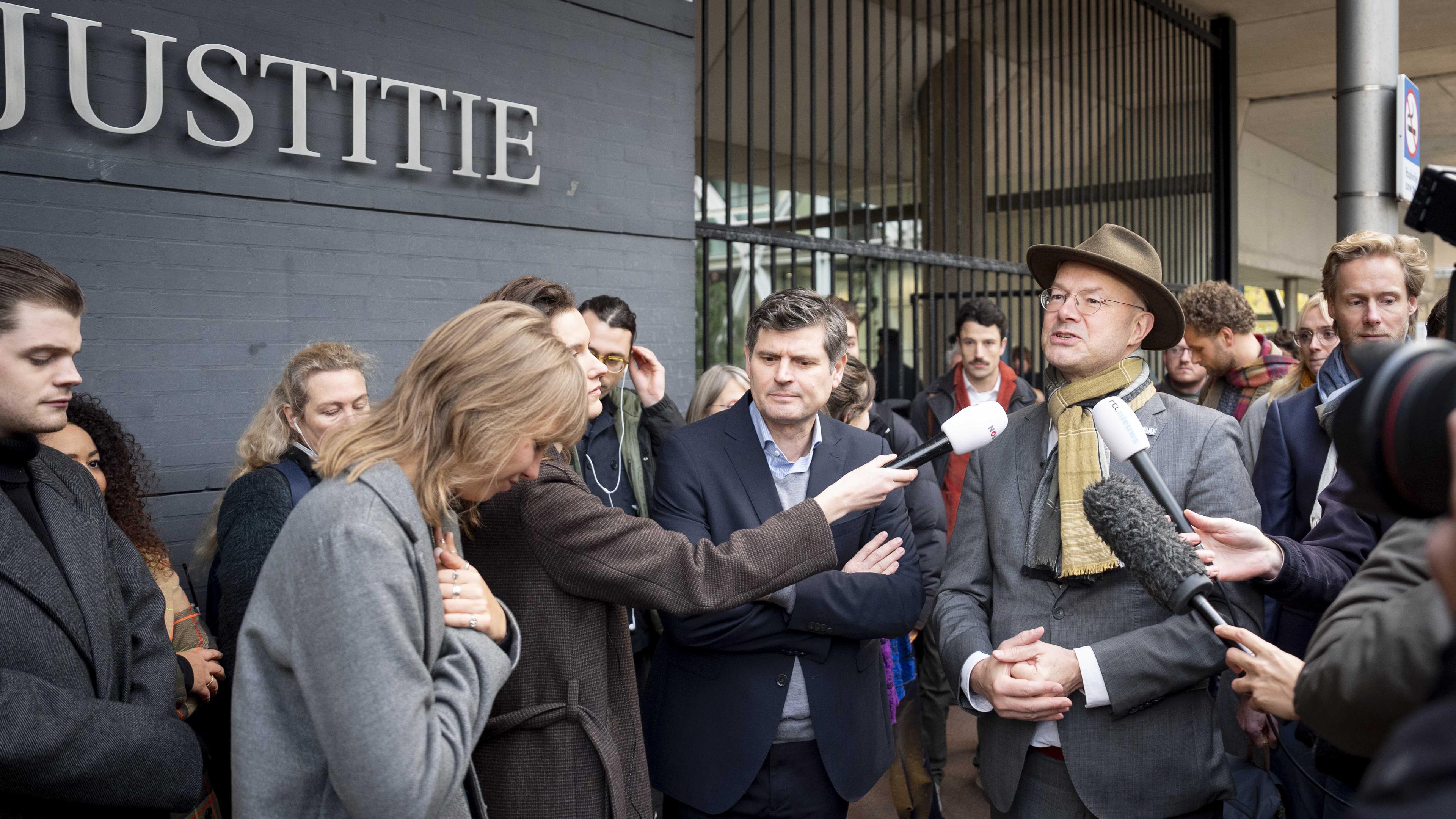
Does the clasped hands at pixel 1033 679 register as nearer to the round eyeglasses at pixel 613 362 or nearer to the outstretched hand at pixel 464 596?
the outstretched hand at pixel 464 596

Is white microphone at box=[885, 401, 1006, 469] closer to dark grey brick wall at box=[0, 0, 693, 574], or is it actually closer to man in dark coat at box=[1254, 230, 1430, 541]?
man in dark coat at box=[1254, 230, 1430, 541]

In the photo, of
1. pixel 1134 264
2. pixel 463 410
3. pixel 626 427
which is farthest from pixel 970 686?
pixel 626 427

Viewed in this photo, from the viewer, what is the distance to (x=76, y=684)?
1.69 m

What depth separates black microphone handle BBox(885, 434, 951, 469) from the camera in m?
1.98

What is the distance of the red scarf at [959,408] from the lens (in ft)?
16.3

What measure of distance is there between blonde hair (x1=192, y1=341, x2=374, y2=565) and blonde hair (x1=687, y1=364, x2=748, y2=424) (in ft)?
4.44

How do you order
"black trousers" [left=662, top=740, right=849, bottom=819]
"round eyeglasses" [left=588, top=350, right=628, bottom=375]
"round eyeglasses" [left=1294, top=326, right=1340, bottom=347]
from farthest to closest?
"round eyeglasses" [left=1294, top=326, right=1340, bottom=347], "round eyeglasses" [left=588, top=350, right=628, bottom=375], "black trousers" [left=662, top=740, right=849, bottom=819]

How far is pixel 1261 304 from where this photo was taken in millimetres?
14938

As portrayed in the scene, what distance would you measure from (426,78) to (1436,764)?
390 cm

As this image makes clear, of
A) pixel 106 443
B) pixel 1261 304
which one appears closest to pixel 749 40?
pixel 106 443

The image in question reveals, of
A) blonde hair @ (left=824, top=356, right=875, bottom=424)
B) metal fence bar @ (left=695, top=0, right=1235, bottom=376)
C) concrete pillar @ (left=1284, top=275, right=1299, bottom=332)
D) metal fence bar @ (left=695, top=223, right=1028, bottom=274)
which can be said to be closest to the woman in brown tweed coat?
blonde hair @ (left=824, top=356, right=875, bottom=424)

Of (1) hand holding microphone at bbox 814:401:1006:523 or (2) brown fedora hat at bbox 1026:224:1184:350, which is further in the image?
(2) brown fedora hat at bbox 1026:224:1184:350

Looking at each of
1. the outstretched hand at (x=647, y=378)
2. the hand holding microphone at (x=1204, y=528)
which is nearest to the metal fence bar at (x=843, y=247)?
the outstretched hand at (x=647, y=378)

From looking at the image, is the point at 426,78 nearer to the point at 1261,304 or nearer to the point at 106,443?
the point at 106,443
